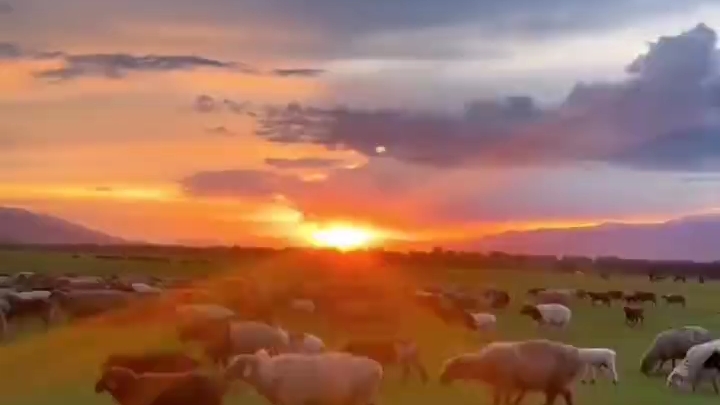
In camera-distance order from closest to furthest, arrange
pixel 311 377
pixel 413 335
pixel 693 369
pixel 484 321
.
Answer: pixel 311 377 < pixel 693 369 < pixel 413 335 < pixel 484 321

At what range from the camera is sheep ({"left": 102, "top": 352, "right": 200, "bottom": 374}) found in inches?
236

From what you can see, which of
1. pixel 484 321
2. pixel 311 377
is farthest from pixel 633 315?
pixel 311 377

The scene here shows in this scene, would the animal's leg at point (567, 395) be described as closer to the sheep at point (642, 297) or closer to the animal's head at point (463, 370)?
the animal's head at point (463, 370)

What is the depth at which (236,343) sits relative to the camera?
691 centimetres

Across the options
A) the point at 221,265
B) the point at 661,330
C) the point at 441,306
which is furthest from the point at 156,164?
the point at 661,330

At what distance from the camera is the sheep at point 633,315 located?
324 inches

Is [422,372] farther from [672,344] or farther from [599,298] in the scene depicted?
[599,298]

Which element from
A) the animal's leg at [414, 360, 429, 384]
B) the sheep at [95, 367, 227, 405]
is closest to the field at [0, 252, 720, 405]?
the animal's leg at [414, 360, 429, 384]

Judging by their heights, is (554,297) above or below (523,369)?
above

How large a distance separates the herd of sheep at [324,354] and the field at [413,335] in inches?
3.6

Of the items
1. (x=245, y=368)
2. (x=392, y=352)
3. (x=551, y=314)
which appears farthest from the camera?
(x=551, y=314)

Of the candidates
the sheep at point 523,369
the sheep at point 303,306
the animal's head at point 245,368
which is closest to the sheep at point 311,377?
the animal's head at point 245,368

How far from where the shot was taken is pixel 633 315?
27.3ft

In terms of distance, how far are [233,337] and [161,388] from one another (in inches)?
60.6
